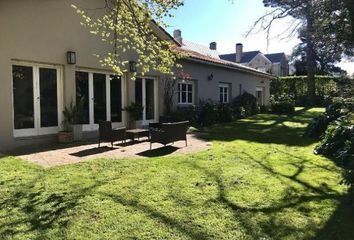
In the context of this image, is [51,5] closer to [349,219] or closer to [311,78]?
[349,219]

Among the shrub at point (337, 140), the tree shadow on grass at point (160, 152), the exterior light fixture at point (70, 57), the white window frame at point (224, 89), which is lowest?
the tree shadow on grass at point (160, 152)

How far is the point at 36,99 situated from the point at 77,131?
65.1 inches

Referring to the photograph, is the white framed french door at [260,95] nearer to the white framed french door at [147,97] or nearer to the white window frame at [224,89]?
the white window frame at [224,89]

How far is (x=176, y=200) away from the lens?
586 cm

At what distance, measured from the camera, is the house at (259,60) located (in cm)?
6707

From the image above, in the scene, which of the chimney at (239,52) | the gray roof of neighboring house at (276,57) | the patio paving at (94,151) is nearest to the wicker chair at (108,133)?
the patio paving at (94,151)

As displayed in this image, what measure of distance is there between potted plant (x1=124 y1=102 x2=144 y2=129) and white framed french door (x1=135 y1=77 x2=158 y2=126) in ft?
1.23

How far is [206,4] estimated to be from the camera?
34.5 ft

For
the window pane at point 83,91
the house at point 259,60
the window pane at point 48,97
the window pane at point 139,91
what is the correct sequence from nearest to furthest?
the window pane at point 48,97 < the window pane at point 83,91 < the window pane at point 139,91 < the house at point 259,60

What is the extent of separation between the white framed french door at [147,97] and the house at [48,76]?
0.25 meters

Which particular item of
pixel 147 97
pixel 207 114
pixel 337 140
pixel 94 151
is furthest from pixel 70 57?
pixel 337 140

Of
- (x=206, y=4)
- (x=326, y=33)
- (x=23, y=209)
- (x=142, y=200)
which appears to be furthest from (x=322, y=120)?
(x=23, y=209)

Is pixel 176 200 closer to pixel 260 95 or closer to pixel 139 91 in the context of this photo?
pixel 139 91

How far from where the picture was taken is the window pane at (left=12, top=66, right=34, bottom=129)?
10.9m
